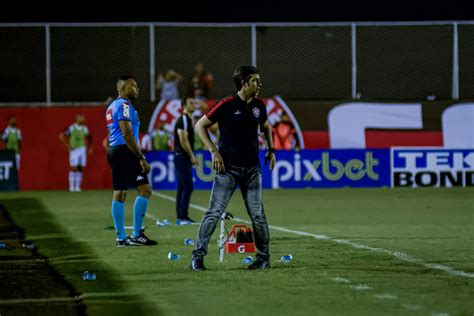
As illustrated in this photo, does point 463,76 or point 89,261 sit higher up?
point 463,76

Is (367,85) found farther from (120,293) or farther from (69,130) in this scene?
(120,293)

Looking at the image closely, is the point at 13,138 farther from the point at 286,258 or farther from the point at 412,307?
the point at 412,307

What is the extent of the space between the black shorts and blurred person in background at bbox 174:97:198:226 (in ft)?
12.5

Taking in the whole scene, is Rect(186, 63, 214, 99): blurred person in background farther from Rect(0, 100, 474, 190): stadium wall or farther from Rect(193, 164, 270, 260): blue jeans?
Rect(193, 164, 270, 260): blue jeans

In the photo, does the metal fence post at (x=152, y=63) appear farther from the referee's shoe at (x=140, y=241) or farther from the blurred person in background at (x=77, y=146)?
the referee's shoe at (x=140, y=241)

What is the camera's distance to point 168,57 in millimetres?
32156

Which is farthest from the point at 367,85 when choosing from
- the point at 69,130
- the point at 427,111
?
the point at 69,130

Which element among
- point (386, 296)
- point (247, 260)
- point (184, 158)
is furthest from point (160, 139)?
point (386, 296)

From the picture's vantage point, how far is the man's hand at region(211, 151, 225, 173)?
1121 cm

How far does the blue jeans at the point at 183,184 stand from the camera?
18297 mm

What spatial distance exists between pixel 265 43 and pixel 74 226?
14955 millimetres

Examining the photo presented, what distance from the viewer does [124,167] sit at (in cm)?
1436
